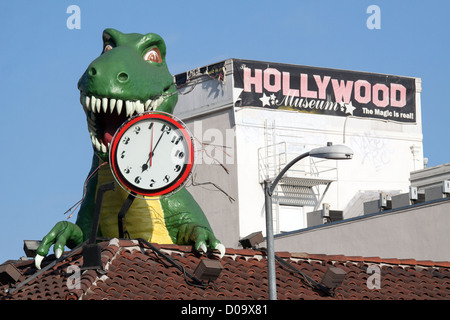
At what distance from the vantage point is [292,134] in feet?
148

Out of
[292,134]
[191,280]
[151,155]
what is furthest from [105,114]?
[292,134]

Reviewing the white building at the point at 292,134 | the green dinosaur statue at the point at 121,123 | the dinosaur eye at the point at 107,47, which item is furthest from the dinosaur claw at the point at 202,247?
the white building at the point at 292,134

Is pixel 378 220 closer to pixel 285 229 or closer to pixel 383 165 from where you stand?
pixel 285 229

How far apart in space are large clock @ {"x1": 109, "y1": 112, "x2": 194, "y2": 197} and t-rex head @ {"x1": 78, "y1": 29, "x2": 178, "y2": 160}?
415mm

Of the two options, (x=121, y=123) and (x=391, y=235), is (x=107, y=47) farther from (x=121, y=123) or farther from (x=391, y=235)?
(x=391, y=235)

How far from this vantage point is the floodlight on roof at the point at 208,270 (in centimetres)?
1531

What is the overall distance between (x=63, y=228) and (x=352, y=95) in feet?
103

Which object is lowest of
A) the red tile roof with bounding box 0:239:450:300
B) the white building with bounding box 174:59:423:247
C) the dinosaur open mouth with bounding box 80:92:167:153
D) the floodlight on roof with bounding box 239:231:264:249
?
the red tile roof with bounding box 0:239:450:300

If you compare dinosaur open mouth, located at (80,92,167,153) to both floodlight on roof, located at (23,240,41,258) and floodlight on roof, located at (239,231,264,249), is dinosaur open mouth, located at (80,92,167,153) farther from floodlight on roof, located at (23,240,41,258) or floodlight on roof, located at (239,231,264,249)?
floodlight on roof, located at (239,231,264,249)

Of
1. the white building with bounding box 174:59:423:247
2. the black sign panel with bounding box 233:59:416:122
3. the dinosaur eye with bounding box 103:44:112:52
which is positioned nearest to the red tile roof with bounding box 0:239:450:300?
the dinosaur eye with bounding box 103:44:112:52

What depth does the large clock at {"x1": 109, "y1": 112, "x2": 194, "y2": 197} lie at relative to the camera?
52.5 feet
